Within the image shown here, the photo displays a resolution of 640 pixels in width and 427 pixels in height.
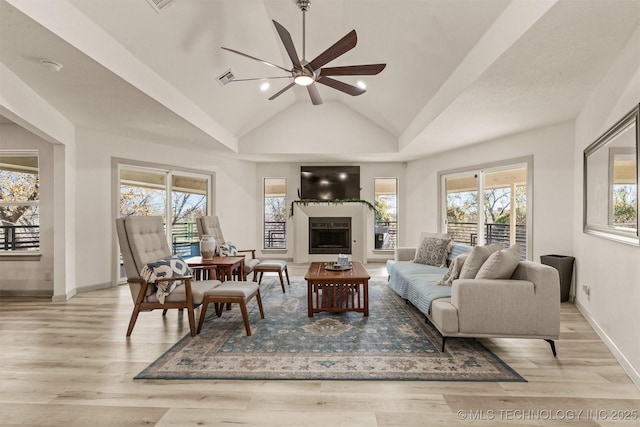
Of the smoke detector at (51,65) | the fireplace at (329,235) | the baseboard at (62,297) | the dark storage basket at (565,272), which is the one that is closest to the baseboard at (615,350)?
the dark storage basket at (565,272)

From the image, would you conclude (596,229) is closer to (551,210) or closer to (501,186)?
(551,210)

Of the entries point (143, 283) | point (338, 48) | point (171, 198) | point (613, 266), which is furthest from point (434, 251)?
point (171, 198)

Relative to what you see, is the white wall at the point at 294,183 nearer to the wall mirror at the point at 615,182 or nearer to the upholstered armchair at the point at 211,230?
the upholstered armchair at the point at 211,230

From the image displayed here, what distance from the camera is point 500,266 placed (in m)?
2.62

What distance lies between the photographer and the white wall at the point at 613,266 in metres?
2.27

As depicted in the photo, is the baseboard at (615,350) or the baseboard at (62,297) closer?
the baseboard at (615,350)

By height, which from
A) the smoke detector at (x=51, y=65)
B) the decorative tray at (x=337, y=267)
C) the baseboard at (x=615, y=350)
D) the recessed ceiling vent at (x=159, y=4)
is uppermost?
the recessed ceiling vent at (x=159, y=4)

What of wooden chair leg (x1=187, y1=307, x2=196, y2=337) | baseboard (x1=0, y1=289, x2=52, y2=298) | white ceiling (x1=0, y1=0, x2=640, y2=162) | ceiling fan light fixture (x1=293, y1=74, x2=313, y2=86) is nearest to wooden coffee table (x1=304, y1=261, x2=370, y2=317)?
wooden chair leg (x1=187, y1=307, x2=196, y2=337)

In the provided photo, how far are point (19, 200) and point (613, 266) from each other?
7120 mm

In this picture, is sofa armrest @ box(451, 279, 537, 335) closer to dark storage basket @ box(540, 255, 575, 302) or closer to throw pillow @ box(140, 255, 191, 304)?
dark storage basket @ box(540, 255, 575, 302)

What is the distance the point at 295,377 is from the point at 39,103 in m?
4.19

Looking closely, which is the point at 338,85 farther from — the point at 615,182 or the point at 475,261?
the point at 615,182

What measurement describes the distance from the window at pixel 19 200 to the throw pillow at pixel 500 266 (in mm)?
5807

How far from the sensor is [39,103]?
3.64 meters
